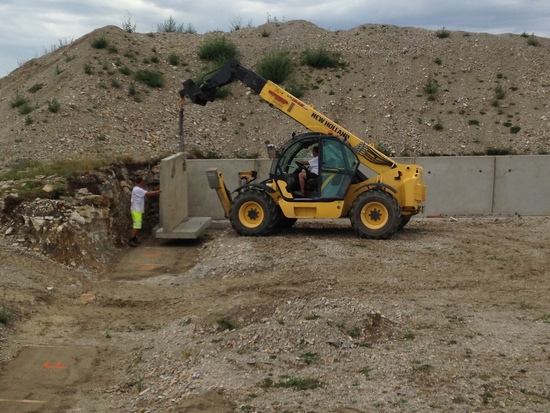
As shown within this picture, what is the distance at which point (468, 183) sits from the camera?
18.4 m

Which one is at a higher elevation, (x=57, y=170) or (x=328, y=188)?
(x=57, y=170)

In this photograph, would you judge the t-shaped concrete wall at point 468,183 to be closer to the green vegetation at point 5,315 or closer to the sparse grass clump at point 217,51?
the green vegetation at point 5,315

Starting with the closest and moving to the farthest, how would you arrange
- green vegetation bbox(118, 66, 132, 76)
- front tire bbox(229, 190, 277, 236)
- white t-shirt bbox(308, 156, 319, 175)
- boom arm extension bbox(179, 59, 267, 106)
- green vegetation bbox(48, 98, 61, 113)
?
white t-shirt bbox(308, 156, 319, 175) < front tire bbox(229, 190, 277, 236) < boom arm extension bbox(179, 59, 267, 106) < green vegetation bbox(48, 98, 61, 113) < green vegetation bbox(118, 66, 132, 76)

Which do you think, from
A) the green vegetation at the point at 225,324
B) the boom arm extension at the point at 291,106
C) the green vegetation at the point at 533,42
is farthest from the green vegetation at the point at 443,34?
the green vegetation at the point at 225,324

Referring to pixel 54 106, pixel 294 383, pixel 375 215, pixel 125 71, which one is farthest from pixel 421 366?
pixel 125 71

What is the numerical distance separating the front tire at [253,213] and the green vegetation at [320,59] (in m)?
15.6

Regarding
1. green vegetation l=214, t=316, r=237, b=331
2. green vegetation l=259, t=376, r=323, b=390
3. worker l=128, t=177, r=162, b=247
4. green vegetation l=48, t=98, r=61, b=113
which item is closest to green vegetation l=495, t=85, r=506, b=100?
green vegetation l=48, t=98, r=61, b=113

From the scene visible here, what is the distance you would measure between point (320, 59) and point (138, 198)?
16.0 m

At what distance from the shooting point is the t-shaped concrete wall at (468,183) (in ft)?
60.2

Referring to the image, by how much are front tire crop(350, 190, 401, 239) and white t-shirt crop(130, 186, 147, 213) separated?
A: 4454 mm

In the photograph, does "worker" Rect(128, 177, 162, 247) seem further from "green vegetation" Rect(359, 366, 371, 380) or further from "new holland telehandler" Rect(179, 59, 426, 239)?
"green vegetation" Rect(359, 366, 371, 380)

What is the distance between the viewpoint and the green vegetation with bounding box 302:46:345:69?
29672 millimetres

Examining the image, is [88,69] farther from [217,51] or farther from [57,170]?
[57,170]

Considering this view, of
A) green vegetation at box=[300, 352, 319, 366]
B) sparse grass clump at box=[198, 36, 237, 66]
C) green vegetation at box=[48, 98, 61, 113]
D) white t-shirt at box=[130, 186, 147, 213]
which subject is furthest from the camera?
sparse grass clump at box=[198, 36, 237, 66]
